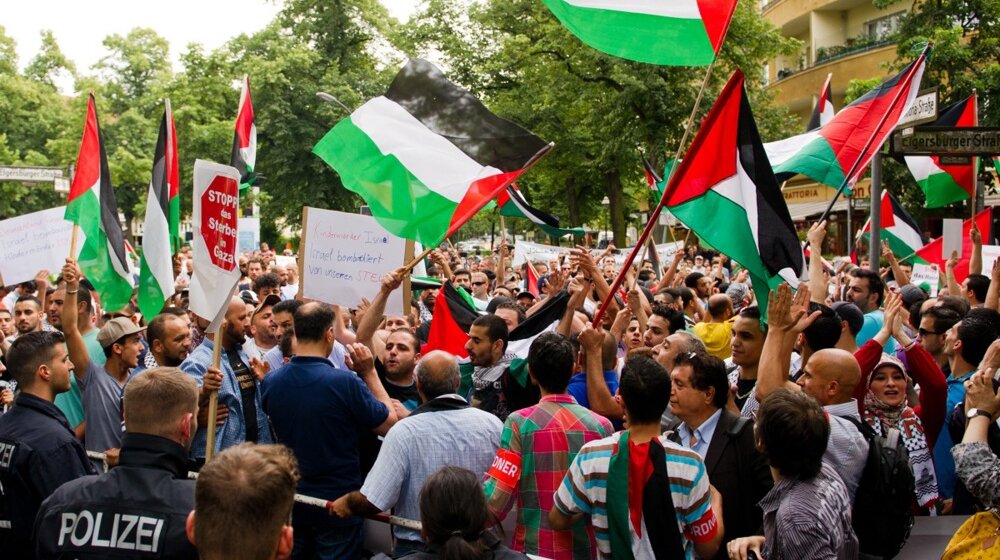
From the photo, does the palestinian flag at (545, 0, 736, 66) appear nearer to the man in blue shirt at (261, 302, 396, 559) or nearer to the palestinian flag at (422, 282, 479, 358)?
the palestinian flag at (422, 282, 479, 358)

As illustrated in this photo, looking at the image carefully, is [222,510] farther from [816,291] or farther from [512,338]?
[816,291]

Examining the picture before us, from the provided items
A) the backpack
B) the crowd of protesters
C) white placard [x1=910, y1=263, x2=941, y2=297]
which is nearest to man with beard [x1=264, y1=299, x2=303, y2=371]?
the crowd of protesters

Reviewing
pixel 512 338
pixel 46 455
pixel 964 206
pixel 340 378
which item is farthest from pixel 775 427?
pixel 964 206

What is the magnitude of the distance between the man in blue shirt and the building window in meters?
32.7

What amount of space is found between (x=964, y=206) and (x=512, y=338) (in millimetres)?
21268

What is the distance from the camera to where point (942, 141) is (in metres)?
9.06

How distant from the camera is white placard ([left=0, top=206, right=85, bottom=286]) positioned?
921 centimetres

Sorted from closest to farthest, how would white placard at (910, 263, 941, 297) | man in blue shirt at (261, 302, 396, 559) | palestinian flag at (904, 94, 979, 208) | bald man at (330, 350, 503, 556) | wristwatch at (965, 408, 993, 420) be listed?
wristwatch at (965, 408, 993, 420) < bald man at (330, 350, 503, 556) < man in blue shirt at (261, 302, 396, 559) < white placard at (910, 263, 941, 297) < palestinian flag at (904, 94, 979, 208)

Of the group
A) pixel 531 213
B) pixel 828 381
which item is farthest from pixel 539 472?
A: pixel 531 213

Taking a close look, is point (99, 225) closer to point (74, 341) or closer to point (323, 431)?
point (74, 341)

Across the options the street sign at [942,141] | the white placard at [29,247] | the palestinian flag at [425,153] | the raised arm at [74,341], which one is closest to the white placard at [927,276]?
the street sign at [942,141]

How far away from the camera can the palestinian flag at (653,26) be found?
248 inches

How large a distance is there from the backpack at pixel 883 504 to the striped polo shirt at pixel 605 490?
2.34ft

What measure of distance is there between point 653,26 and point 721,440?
10.4ft
